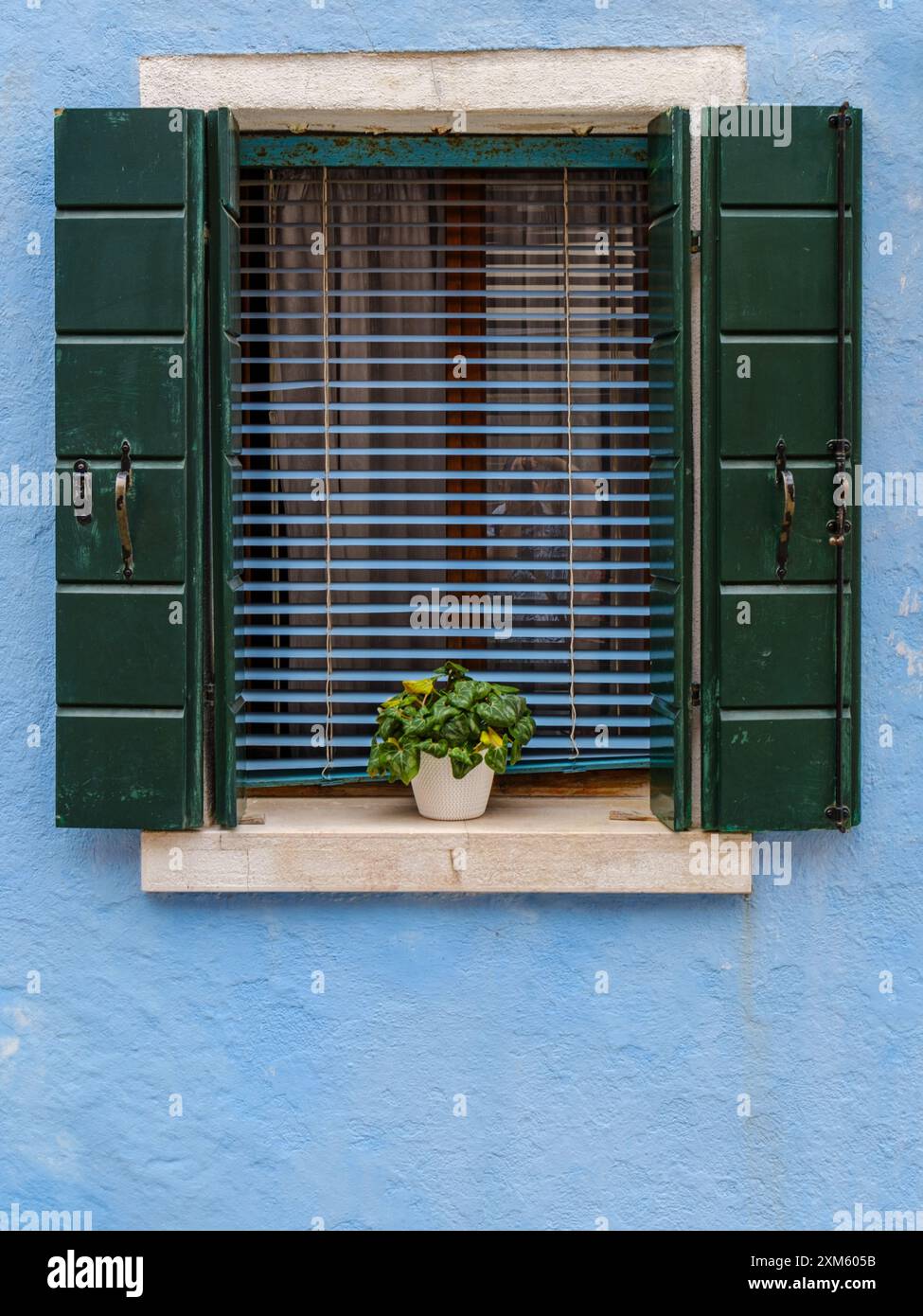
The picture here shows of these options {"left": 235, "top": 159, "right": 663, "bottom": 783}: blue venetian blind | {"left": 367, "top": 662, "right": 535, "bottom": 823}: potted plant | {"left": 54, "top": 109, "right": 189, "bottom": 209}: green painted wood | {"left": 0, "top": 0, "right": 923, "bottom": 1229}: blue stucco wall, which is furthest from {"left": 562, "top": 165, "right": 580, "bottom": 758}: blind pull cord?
Answer: {"left": 54, "top": 109, "right": 189, "bottom": 209}: green painted wood

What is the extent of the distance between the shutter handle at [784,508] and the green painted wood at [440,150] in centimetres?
87

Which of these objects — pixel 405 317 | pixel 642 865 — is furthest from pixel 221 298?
pixel 642 865

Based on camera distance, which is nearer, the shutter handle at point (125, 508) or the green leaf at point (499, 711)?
the shutter handle at point (125, 508)

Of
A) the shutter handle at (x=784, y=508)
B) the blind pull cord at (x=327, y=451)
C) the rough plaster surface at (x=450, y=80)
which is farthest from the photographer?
the blind pull cord at (x=327, y=451)

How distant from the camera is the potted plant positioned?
2969mm

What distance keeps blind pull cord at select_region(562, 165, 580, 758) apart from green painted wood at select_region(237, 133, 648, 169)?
8cm

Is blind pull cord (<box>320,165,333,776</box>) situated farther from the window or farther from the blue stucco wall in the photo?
the blue stucco wall

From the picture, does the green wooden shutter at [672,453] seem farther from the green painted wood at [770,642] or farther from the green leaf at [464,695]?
the green leaf at [464,695]

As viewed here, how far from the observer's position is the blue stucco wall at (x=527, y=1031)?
298cm

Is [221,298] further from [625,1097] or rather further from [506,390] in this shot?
[625,1097]

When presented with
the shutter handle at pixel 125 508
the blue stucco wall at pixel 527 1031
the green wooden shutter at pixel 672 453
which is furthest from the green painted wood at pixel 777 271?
the shutter handle at pixel 125 508

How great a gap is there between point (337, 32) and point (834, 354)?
1386 millimetres

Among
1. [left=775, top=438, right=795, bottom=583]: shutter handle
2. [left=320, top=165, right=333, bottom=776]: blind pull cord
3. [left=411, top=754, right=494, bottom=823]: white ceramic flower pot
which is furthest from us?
[left=320, top=165, right=333, bottom=776]: blind pull cord
